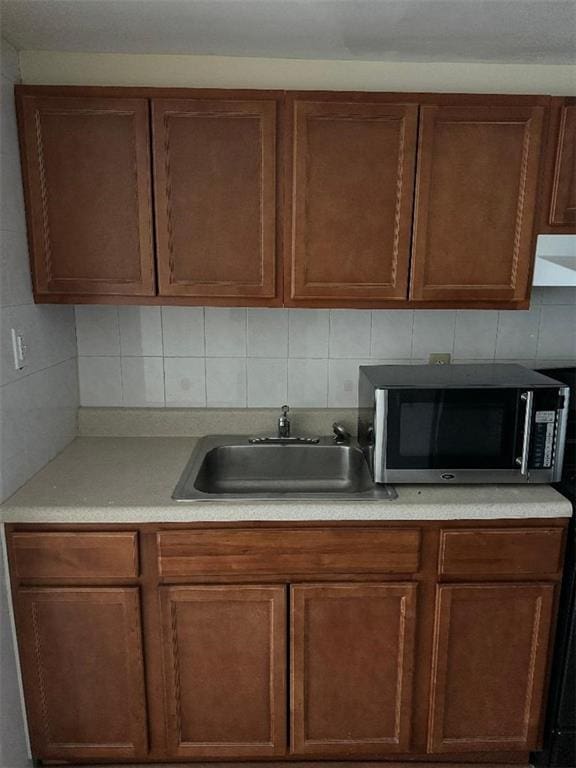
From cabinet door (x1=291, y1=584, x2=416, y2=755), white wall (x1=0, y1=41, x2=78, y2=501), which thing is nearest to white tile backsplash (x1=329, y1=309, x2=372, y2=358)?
cabinet door (x1=291, y1=584, x2=416, y2=755)

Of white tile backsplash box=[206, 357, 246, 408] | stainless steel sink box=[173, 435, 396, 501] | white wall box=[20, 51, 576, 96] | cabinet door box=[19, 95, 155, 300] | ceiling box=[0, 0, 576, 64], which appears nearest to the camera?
ceiling box=[0, 0, 576, 64]

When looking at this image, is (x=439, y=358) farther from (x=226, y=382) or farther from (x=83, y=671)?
(x=83, y=671)

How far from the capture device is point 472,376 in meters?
1.72

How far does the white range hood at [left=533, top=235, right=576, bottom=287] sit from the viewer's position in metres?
1.66

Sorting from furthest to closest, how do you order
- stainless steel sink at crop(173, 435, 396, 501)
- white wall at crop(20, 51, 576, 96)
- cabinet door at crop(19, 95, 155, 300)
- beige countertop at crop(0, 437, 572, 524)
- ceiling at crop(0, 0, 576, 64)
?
stainless steel sink at crop(173, 435, 396, 501) → white wall at crop(20, 51, 576, 96) → cabinet door at crop(19, 95, 155, 300) → beige countertop at crop(0, 437, 572, 524) → ceiling at crop(0, 0, 576, 64)

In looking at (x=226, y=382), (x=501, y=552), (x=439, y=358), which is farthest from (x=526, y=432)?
(x=226, y=382)

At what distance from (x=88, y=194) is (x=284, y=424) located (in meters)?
1.00

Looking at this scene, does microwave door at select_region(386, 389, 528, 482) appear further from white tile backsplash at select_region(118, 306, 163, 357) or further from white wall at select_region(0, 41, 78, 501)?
white wall at select_region(0, 41, 78, 501)

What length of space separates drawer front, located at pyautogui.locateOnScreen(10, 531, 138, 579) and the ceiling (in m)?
1.40

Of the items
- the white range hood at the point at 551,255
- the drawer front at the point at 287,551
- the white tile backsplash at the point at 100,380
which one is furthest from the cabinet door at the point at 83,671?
the white range hood at the point at 551,255

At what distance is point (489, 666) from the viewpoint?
5.32 ft

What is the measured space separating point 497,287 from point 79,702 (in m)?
1.80

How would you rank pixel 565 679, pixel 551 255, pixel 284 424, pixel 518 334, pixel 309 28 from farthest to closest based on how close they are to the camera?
pixel 518 334
pixel 284 424
pixel 551 255
pixel 565 679
pixel 309 28

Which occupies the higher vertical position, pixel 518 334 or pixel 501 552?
pixel 518 334
